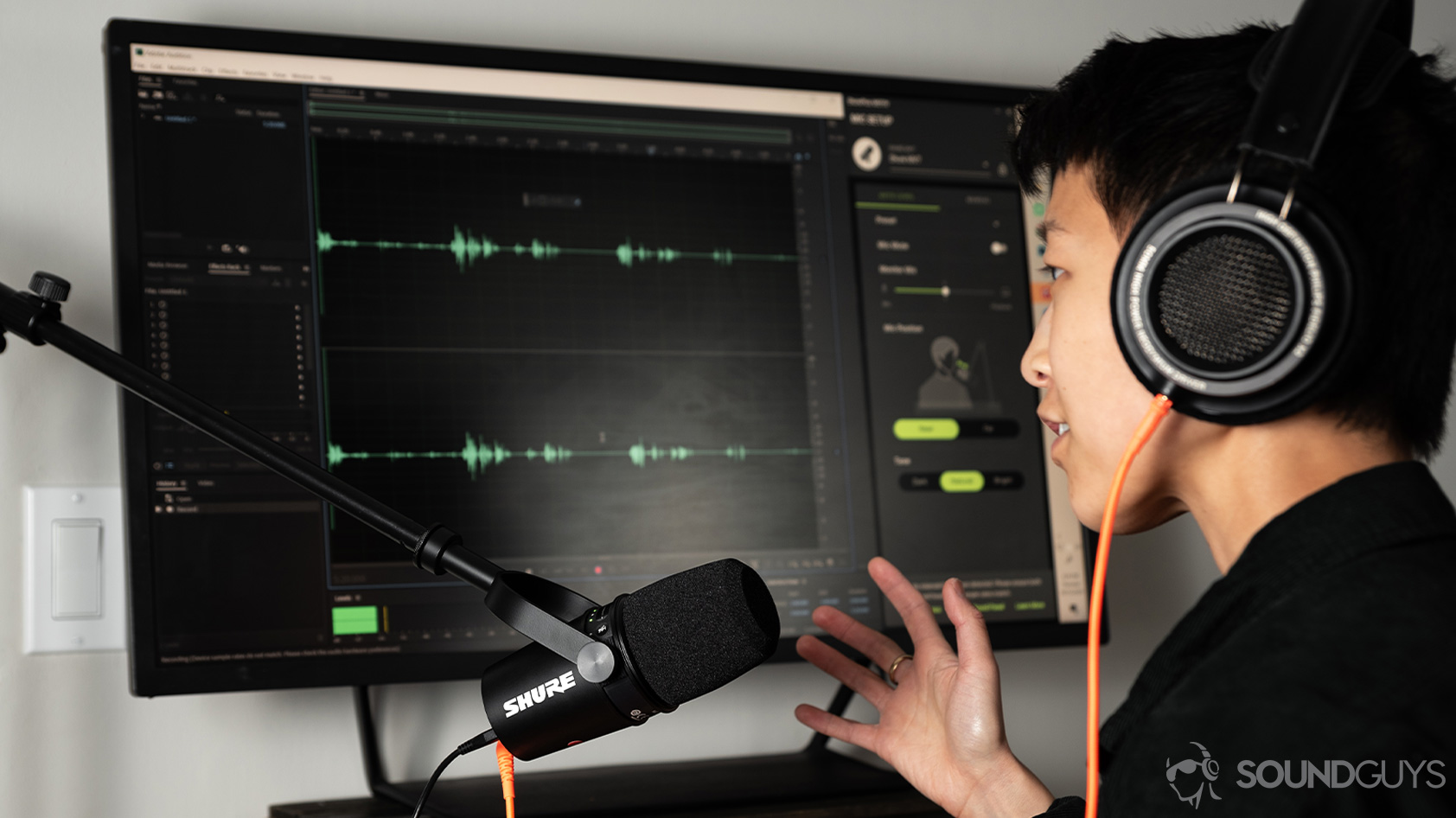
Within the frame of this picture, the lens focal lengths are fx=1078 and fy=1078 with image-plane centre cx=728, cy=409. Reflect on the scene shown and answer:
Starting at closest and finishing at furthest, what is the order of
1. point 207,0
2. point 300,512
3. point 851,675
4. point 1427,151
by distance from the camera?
point 1427,151
point 851,675
point 300,512
point 207,0

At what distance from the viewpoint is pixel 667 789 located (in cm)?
115

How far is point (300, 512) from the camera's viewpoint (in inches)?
44.9

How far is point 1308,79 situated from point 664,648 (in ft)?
1.62

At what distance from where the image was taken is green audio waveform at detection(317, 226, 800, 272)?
121 centimetres

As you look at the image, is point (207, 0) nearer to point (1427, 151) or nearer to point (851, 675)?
point (851, 675)

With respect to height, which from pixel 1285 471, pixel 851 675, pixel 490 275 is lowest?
pixel 851 675

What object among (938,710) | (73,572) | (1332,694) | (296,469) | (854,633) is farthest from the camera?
(73,572)

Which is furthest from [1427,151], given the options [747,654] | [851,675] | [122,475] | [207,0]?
[207,0]

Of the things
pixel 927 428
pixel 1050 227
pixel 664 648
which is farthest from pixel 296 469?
pixel 927 428

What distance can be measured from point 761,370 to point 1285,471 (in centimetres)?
70

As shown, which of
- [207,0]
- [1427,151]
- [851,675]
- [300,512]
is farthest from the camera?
[207,0]

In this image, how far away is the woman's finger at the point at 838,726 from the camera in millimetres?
976

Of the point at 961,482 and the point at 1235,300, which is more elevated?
the point at 1235,300

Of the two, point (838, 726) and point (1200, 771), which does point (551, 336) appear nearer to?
point (838, 726)
